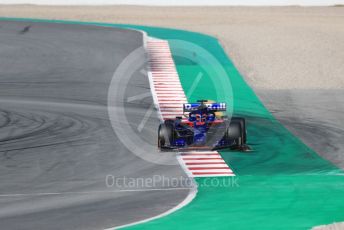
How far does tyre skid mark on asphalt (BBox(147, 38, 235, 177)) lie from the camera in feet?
73.6

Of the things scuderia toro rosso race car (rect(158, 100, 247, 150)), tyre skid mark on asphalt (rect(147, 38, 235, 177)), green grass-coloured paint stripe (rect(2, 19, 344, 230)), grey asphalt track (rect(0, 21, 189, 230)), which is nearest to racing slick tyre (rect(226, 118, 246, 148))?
scuderia toro rosso race car (rect(158, 100, 247, 150))

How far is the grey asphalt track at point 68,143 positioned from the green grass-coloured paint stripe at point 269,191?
898 mm

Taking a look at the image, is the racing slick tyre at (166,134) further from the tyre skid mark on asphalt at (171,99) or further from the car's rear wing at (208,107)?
the car's rear wing at (208,107)

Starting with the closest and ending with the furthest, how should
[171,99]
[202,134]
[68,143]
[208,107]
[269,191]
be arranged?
[269,191]
[202,134]
[208,107]
[68,143]
[171,99]

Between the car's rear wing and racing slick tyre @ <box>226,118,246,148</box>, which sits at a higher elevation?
the car's rear wing

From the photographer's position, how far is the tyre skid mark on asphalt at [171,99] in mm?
22422

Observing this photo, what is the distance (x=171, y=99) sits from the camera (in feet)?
108

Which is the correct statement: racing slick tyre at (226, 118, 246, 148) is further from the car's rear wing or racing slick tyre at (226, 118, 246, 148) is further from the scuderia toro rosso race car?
the car's rear wing

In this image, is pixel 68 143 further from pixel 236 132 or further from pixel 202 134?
pixel 236 132

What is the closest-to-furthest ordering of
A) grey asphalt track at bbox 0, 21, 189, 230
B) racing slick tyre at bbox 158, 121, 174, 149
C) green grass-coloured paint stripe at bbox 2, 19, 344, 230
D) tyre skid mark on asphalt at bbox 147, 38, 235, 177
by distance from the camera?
green grass-coloured paint stripe at bbox 2, 19, 344, 230 < grey asphalt track at bbox 0, 21, 189, 230 < tyre skid mark on asphalt at bbox 147, 38, 235, 177 < racing slick tyre at bbox 158, 121, 174, 149

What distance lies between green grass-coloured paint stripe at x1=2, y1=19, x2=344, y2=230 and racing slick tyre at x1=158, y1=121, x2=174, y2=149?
1.61 meters

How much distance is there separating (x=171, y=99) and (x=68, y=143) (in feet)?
27.6

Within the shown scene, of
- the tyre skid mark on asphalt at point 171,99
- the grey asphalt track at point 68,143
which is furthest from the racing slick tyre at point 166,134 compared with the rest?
the grey asphalt track at point 68,143

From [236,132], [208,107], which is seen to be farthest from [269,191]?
[208,107]
